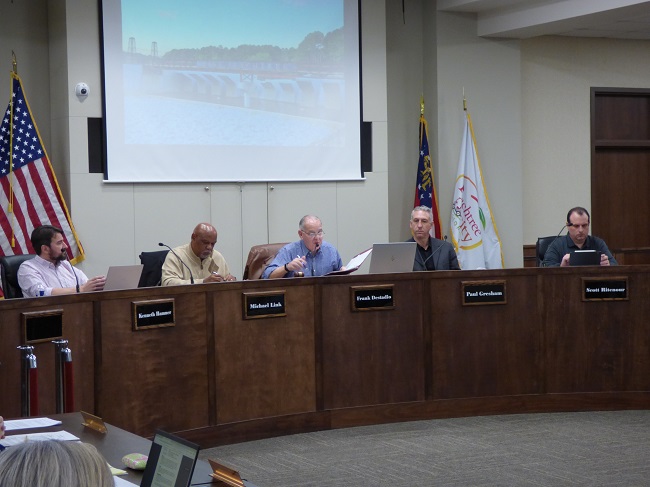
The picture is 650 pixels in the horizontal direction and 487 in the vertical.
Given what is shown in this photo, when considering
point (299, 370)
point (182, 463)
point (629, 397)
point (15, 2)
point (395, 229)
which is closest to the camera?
point (182, 463)

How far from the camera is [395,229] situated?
862 centimetres

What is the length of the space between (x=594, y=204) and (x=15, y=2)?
5.46 meters

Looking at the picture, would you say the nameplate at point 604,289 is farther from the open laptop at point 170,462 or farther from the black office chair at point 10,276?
the open laptop at point 170,462

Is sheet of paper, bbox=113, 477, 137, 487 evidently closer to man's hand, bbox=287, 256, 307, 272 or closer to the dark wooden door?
man's hand, bbox=287, 256, 307, 272

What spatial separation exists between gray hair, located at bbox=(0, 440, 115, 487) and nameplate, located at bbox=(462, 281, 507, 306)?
4735 mm

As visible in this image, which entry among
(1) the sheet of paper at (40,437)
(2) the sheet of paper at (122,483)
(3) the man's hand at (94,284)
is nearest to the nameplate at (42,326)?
(3) the man's hand at (94,284)

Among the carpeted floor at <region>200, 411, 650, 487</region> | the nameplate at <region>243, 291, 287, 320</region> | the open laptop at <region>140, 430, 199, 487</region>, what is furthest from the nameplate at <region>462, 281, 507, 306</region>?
the open laptop at <region>140, 430, 199, 487</region>

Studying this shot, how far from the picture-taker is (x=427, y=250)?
6.39 m

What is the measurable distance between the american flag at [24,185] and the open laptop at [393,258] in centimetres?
241

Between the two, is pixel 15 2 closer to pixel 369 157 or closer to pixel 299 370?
pixel 369 157

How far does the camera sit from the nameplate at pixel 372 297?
18.7ft

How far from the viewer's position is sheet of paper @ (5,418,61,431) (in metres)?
2.90

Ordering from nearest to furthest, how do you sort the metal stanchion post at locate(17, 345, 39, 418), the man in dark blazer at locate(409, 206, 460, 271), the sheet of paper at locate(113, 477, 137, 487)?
1. the sheet of paper at locate(113, 477, 137, 487)
2. the metal stanchion post at locate(17, 345, 39, 418)
3. the man in dark blazer at locate(409, 206, 460, 271)

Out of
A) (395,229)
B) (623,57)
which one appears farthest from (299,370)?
(623,57)
